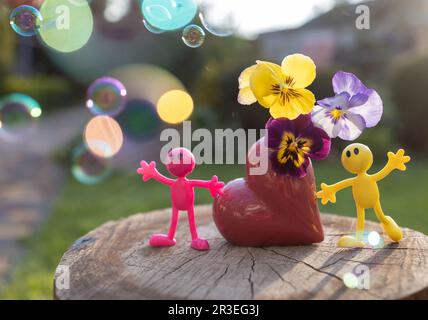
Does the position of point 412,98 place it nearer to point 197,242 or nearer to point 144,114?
point 144,114

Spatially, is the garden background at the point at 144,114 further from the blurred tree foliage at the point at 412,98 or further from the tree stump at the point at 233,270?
the tree stump at the point at 233,270

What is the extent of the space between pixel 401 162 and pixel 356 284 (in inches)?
24.3

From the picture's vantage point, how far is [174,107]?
969cm

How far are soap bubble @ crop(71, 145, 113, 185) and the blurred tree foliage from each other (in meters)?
4.96

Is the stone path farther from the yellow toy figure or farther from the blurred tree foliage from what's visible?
the blurred tree foliage

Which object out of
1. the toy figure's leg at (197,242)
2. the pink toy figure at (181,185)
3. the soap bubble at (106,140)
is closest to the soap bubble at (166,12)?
the pink toy figure at (181,185)

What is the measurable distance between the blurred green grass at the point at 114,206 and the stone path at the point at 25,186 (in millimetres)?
173

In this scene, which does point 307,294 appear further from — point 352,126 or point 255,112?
point 255,112

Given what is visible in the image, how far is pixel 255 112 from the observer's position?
7.93 metres

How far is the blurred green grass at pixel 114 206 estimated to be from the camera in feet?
13.2

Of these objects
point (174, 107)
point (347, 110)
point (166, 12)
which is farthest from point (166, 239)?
point (174, 107)

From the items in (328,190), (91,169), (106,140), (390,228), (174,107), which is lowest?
(91,169)

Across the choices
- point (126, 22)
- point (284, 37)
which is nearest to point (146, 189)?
point (126, 22)

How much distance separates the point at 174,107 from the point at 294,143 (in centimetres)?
795
